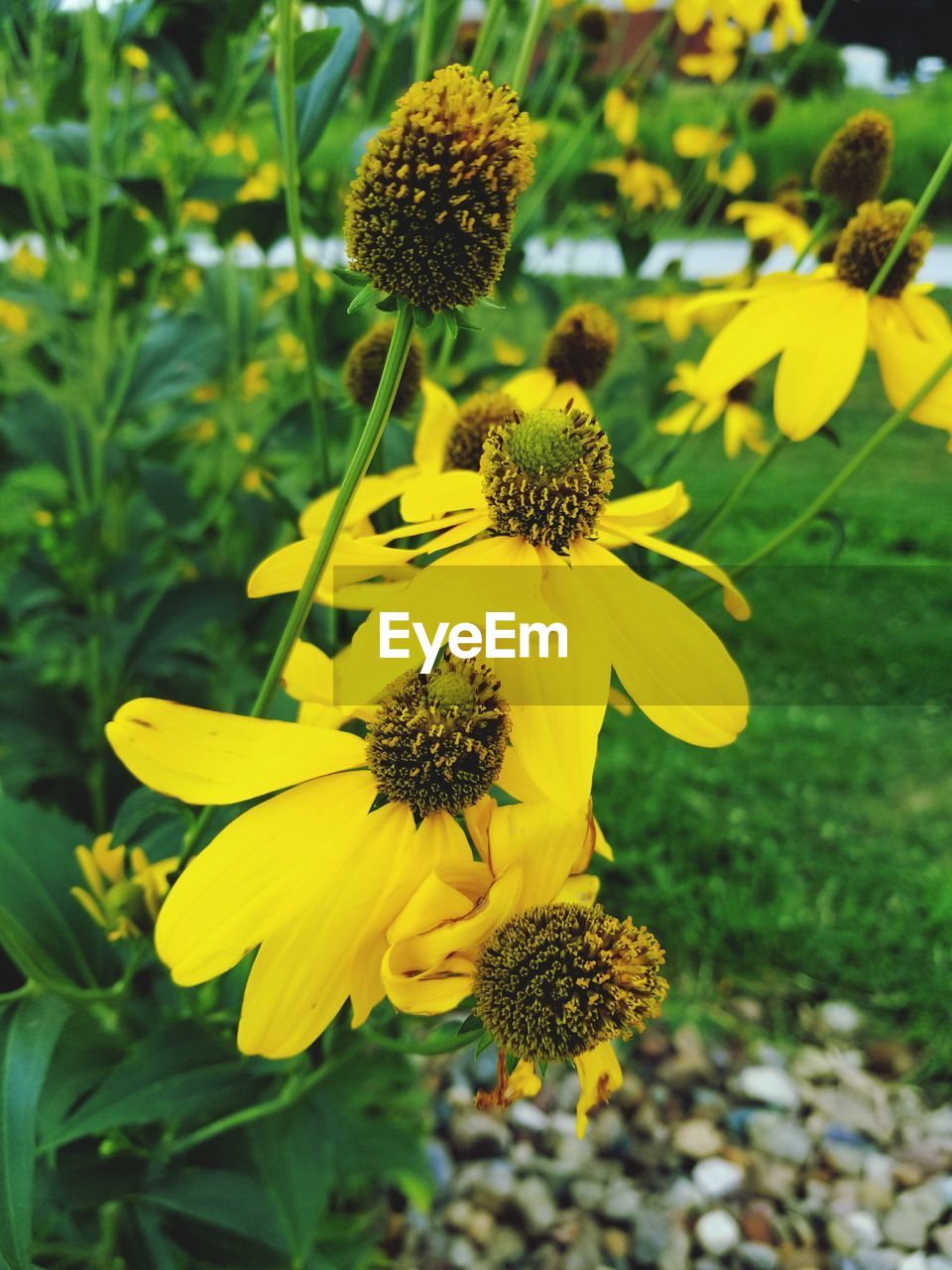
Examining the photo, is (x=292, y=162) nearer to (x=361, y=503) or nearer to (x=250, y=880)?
(x=361, y=503)

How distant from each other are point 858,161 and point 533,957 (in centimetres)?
68

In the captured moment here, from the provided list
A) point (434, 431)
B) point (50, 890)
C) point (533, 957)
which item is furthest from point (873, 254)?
point (50, 890)

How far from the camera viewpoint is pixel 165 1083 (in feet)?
2.43

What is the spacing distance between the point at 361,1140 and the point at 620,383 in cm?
90

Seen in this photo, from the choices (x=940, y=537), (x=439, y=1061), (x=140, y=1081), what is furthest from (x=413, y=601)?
(x=940, y=537)

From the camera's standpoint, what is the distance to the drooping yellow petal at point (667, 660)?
1.60ft

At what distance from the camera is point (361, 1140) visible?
1.10 meters

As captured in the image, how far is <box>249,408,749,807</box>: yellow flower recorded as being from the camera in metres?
0.48

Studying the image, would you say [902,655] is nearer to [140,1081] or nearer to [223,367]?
[223,367]

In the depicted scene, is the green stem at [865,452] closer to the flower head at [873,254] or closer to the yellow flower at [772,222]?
the flower head at [873,254]

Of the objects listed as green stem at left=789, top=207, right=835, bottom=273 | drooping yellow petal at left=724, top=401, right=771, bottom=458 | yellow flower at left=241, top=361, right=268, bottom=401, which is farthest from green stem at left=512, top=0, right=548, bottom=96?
yellow flower at left=241, top=361, right=268, bottom=401

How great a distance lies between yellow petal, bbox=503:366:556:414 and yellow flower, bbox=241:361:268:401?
1.00 m

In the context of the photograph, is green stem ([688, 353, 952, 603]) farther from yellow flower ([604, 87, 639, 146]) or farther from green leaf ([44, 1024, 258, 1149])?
yellow flower ([604, 87, 639, 146])

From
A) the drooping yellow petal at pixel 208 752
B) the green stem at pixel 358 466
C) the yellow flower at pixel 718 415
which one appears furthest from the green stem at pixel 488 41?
the drooping yellow petal at pixel 208 752
